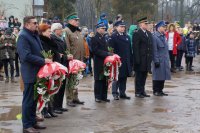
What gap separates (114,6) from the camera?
143 feet

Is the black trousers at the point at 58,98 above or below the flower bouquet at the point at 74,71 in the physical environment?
below

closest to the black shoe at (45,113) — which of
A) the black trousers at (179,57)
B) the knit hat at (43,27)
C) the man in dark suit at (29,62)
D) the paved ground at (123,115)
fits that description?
the paved ground at (123,115)

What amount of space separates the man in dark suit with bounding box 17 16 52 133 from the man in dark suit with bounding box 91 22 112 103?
10.7 feet

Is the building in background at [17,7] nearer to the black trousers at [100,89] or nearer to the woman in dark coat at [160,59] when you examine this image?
the woman in dark coat at [160,59]

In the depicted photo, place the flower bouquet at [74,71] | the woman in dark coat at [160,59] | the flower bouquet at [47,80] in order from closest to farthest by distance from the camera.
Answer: the flower bouquet at [47,80]
the flower bouquet at [74,71]
the woman in dark coat at [160,59]

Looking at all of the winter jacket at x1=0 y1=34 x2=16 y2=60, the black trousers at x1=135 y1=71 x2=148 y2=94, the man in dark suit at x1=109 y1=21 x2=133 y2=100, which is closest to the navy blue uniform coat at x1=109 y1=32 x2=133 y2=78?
the man in dark suit at x1=109 y1=21 x2=133 y2=100

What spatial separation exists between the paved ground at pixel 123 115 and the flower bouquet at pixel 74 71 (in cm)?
62

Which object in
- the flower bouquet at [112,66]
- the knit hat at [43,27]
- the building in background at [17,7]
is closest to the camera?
the knit hat at [43,27]

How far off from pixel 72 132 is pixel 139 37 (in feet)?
15.0

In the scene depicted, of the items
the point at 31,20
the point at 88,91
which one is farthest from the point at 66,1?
the point at 31,20

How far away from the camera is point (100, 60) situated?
11.6 metres

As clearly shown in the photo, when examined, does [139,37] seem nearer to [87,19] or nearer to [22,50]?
[22,50]

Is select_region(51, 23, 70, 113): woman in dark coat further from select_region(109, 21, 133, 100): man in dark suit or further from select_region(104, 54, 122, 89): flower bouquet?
select_region(109, 21, 133, 100): man in dark suit

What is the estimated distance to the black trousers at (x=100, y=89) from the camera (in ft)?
38.2
